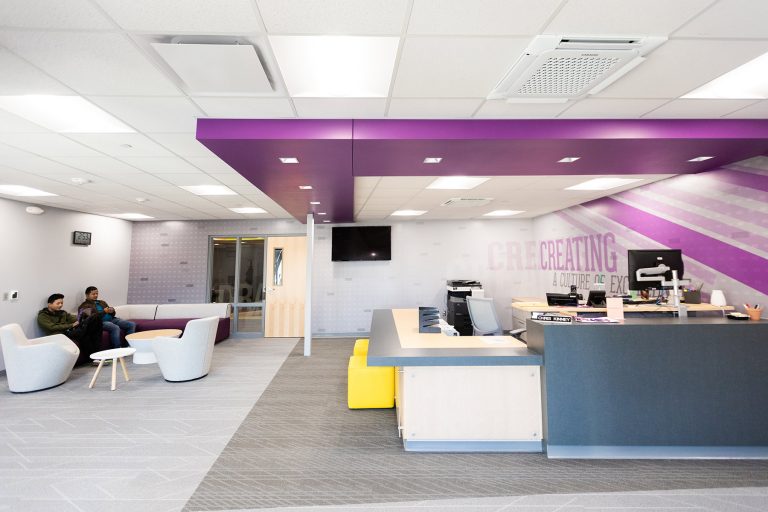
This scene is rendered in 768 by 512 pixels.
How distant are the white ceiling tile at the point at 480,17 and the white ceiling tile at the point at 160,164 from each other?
11.2ft

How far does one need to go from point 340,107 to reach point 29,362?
5247mm

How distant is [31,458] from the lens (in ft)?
9.31

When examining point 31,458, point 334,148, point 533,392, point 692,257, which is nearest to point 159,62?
point 334,148

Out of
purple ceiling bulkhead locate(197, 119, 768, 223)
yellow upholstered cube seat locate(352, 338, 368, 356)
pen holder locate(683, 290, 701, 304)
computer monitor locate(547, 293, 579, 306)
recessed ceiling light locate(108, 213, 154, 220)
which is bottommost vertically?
yellow upholstered cube seat locate(352, 338, 368, 356)

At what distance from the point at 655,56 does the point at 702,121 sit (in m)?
1.50

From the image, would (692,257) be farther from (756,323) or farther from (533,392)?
(533,392)

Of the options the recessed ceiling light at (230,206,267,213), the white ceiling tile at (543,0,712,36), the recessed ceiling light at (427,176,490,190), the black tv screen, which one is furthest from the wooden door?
the white ceiling tile at (543,0,712,36)

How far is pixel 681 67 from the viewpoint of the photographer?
2283mm

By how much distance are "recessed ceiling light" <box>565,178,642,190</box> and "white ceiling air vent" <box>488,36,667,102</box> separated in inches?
113

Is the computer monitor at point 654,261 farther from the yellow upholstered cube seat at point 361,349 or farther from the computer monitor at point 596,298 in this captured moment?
the yellow upholstered cube seat at point 361,349

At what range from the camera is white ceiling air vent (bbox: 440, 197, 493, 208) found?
613cm

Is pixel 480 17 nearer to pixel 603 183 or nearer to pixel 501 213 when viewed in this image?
pixel 603 183

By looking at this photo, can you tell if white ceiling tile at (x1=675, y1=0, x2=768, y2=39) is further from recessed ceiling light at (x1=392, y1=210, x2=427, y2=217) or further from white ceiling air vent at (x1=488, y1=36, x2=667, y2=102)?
recessed ceiling light at (x1=392, y1=210, x2=427, y2=217)

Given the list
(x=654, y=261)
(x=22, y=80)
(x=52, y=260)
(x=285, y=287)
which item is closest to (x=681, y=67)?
(x=654, y=261)
